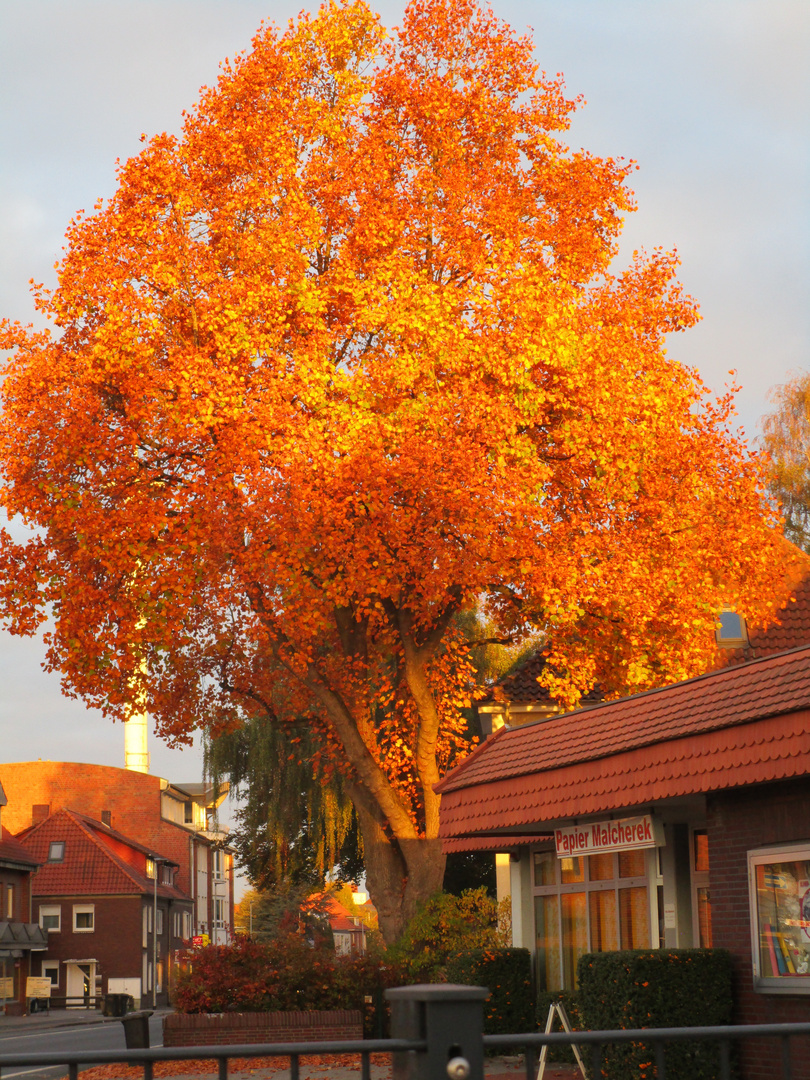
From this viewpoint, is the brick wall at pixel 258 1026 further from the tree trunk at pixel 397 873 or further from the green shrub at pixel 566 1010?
the green shrub at pixel 566 1010

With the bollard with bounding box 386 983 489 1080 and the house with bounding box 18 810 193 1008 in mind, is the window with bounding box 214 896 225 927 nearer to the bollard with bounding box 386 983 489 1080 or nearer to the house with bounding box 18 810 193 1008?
the house with bounding box 18 810 193 1008

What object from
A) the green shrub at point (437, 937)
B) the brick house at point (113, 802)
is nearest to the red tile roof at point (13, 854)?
the brick house at point (113, 802)

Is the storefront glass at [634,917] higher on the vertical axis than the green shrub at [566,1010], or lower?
higher

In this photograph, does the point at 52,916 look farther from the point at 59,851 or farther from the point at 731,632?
the point at 731,632

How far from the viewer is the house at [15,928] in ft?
181

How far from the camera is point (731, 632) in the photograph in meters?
29.5

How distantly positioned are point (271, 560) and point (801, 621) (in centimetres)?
1422

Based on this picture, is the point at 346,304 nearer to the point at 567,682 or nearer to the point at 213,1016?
the point at 567,682

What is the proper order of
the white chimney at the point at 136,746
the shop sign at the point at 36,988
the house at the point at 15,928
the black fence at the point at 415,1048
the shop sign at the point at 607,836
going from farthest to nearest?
the white chimney at the point at 136,746 → the shop sign at the point at 36,988 → the house at the point at 15,928 → the shop sign at the point at 607,836 → the black fence at the point at 415,1048

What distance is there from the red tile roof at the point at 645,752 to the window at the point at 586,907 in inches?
49.9

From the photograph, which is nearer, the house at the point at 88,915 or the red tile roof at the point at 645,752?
the red tile roof at the point at 645,752

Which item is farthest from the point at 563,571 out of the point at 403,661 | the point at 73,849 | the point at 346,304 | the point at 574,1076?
the point at 73,849

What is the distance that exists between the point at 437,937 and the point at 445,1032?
18506mm

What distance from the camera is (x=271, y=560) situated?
2075 centimetres
